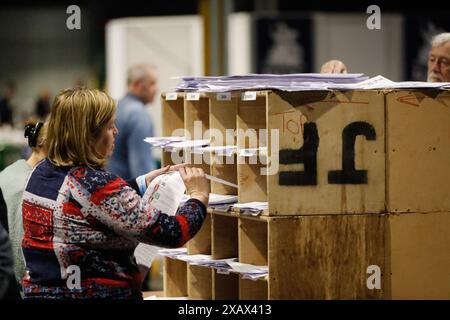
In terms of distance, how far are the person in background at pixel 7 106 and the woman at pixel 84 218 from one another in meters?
13.3

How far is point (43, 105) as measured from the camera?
18328 millimetres

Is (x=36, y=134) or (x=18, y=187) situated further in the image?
(x=18, y=187)

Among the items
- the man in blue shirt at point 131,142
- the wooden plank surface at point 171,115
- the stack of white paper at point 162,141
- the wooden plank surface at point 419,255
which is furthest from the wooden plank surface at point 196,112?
the man in blue shirt at point 131,142

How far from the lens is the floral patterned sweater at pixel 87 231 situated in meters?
3.60

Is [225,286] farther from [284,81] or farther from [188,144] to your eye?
[284,81]

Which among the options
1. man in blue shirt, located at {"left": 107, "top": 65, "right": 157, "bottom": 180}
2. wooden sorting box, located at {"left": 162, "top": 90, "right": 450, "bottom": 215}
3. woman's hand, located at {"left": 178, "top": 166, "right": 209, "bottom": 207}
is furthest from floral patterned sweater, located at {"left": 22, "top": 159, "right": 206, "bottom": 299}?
man in blue shirt, located at {"left": 107, "top": 65, "right": 157, "bottom": 180}

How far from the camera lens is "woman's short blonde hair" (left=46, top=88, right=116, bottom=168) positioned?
12.0 feet

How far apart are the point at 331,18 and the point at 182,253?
24.4 feet

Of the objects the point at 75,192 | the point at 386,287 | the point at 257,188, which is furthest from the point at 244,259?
the point at 75,192

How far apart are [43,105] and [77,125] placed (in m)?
15.0

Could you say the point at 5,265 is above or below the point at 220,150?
below

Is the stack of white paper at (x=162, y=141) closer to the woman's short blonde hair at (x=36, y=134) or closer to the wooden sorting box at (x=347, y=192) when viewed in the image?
the wooden sorting box at (x=347, y=192)

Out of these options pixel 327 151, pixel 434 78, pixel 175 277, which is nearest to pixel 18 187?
pixel 175 277
